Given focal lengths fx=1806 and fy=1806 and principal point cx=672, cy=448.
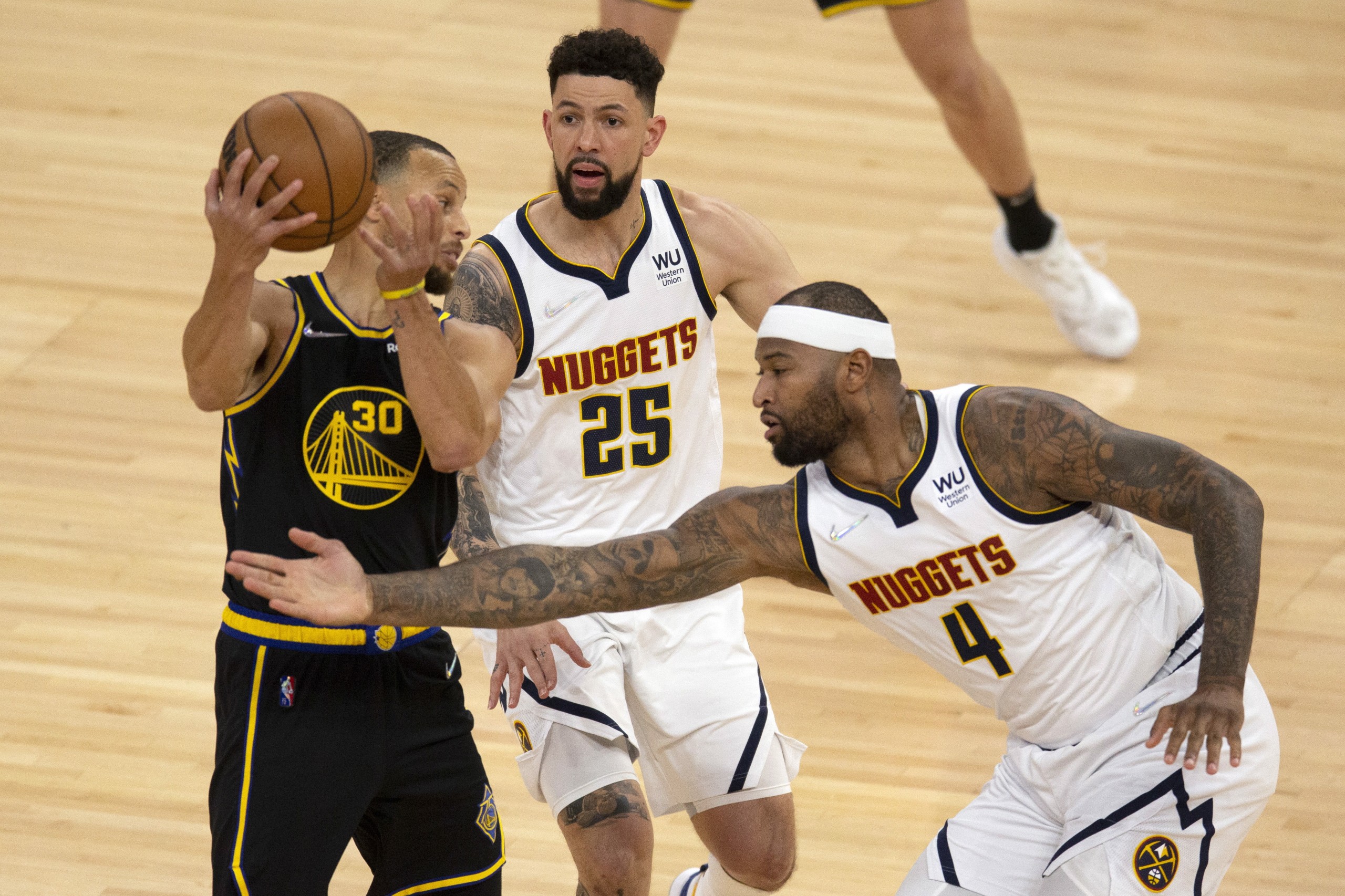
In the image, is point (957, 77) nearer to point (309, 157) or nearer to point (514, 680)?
point (514, 680)

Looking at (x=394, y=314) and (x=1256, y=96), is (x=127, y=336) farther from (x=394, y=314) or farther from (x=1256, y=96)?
(x=1256, y=96)

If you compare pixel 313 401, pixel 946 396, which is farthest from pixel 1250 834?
pixel 313 401

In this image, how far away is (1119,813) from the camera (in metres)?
3.54

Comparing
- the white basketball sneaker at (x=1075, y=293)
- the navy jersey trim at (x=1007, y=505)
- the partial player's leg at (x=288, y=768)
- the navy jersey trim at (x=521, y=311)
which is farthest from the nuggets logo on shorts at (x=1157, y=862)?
the white basketball sneaker at (x=1075, y=293)

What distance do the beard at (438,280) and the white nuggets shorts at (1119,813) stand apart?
5.06 feet

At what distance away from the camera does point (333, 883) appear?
15.5 feet

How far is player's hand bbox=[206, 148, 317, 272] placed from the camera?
312 cm

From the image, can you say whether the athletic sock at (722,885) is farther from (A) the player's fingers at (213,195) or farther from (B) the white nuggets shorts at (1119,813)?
(A) the player's fingers at (213,195)

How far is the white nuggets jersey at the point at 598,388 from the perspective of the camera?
4211 millimetres

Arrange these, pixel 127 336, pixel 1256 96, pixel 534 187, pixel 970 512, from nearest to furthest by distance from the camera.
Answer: pixel 970 512 → pixel 127 336 → pixel 534 187 → pixel 1256 96

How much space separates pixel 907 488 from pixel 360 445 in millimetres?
1077

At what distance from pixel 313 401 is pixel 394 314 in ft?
0.86

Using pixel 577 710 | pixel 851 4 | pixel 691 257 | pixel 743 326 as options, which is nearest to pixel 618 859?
pixel 577 710

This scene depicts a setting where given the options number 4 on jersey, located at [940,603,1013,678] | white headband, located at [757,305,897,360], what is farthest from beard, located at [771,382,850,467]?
number 4 on jersey, located at [940,603,1013,678]
